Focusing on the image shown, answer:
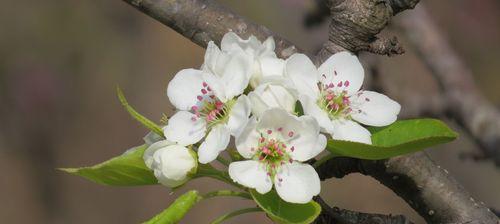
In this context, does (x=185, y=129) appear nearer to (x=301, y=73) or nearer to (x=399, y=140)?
(x=301, y=73)

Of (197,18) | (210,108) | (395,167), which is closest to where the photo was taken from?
(210,108)

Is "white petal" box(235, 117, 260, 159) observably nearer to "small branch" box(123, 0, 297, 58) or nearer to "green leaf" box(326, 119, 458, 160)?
"green leaf" box(326, 119, 458, 160)

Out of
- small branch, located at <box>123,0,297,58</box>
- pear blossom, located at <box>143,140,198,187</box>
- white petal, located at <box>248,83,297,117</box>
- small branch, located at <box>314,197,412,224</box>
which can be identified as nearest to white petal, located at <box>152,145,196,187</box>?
pear blossom, located at <box>143,140,198,187</box>

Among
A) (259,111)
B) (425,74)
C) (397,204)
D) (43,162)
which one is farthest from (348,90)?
(43,162)

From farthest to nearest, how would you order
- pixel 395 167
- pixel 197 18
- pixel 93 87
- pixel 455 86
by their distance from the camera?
pixel 93 87 → pixel 455 86 → pixel 197 18 → pixel 395 167

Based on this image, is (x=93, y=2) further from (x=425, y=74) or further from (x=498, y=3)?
(x=498, y=3)

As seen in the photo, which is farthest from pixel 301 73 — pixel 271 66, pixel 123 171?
pixel 123 171

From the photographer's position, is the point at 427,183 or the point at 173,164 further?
the point at 427,183
